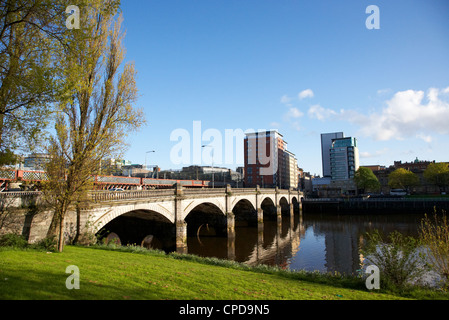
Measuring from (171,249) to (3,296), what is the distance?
2341cm

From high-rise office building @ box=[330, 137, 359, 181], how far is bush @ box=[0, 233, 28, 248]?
152 meters

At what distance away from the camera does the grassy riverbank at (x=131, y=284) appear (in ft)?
25.5

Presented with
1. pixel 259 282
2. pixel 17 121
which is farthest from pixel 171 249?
pixel 17 121

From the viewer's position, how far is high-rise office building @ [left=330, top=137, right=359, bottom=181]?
145m

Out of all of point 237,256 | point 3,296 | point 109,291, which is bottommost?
point 237,256

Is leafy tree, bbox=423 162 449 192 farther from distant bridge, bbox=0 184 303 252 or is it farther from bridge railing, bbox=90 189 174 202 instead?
bridge railing, bbox=90 189 174 202

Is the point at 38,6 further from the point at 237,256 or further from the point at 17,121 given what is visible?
the point at 237,256

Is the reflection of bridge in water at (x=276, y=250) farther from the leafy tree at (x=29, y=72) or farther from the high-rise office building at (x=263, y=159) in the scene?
the high-rise office building at (x=263, y=159)

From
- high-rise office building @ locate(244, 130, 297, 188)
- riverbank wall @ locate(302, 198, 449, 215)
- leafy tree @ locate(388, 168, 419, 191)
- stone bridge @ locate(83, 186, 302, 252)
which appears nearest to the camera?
stone bridge @ locate(83, 186, 302, 252)

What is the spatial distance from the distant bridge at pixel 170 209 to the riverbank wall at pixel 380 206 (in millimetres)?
38434

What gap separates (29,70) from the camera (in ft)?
32.1

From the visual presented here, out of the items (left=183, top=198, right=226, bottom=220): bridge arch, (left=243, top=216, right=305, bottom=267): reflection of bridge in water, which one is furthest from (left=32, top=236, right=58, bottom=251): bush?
(left=243, top=216, right=305, bottom=267): reflection of bridge in water

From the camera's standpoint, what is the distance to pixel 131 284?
946cm
